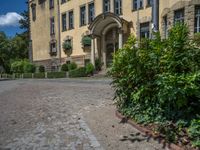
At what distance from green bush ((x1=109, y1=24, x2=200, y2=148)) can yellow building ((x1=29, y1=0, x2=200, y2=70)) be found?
12592 millimetres

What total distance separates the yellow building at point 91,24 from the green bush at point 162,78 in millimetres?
12592

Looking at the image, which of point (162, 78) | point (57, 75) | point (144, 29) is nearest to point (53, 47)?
point (57, 75)

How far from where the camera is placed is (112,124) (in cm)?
738

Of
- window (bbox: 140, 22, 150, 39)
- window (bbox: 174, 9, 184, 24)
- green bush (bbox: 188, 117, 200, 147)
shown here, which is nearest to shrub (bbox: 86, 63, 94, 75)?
window (bbox: 140, 22, 150, 39)

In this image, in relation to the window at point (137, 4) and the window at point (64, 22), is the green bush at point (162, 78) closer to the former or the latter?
the window at point (137, 4)

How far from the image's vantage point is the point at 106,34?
31172 millimetres

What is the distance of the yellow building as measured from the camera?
886 inches

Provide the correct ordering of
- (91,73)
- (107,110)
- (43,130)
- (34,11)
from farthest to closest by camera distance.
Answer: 1. (34,11)
2. (91,73)
3. (107,110)
4. (43,130)

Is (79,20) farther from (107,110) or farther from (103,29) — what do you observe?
(107,110)

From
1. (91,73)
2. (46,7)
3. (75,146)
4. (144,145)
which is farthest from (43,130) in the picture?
(46,7)

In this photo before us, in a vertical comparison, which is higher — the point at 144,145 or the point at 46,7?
the point at 46,7

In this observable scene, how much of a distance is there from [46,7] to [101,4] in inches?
528

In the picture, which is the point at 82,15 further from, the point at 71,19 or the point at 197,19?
the point at 197,19

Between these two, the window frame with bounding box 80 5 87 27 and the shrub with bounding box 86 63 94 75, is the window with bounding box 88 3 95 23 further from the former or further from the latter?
the shrub with bounding box 86 63 94 75
